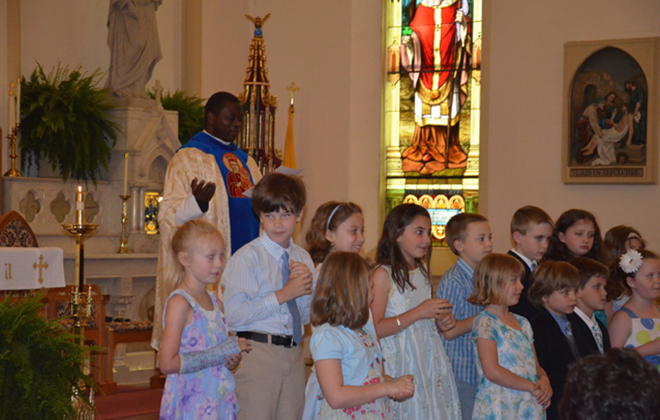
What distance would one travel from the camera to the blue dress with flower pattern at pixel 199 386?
119 inches

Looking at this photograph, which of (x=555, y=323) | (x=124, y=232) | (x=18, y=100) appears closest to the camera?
(x=555, y=323)

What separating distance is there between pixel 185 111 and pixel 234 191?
4539 mm

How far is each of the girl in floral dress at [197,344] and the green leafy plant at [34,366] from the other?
17.4 inches

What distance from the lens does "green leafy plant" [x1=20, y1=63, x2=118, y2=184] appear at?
7699 millimetres

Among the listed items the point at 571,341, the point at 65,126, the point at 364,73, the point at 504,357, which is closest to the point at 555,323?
the point at 571,341

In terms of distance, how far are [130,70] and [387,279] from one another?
18.7ft

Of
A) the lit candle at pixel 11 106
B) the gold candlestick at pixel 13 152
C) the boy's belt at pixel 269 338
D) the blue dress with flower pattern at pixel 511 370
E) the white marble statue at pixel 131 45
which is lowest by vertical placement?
the blue dress with flower pattern at pixel 511 370

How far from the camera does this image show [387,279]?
12.1 ft

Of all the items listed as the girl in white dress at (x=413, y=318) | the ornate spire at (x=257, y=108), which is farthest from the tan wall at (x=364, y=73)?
the girl in white dress at (x=413, y=318)

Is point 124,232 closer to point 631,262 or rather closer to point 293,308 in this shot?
point 293,308

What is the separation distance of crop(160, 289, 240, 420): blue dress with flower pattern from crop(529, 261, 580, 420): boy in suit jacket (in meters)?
1.63

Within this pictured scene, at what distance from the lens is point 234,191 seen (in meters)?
4.70

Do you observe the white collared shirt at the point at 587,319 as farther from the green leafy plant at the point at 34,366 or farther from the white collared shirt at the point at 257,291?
the green leafy plant at the point at 34,366

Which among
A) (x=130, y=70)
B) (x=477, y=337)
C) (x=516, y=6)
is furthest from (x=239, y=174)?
(x=516, y=6)
